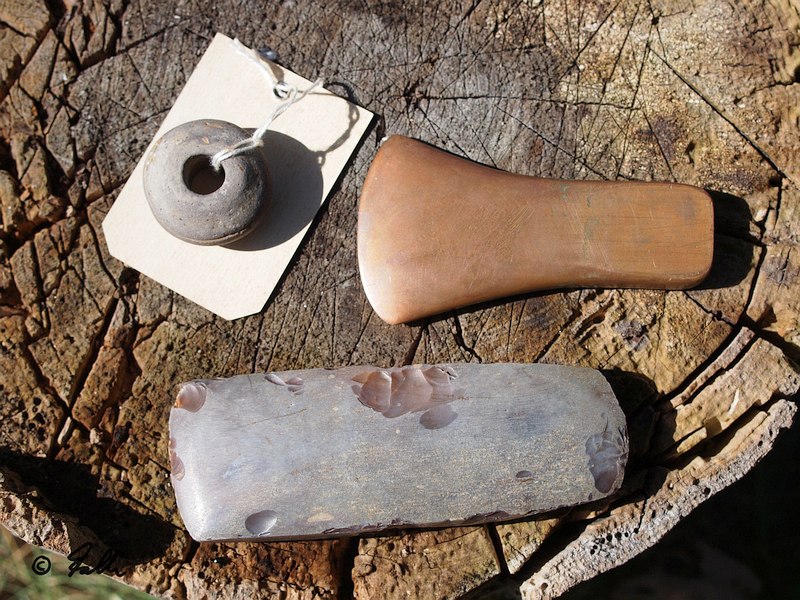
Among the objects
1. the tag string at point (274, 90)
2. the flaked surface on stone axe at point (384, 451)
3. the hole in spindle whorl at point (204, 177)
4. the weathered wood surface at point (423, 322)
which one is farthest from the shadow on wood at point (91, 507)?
the tag string at point (274, 90)

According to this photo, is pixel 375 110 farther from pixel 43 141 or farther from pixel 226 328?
pixel 43 141

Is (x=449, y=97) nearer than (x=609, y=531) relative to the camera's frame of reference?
No

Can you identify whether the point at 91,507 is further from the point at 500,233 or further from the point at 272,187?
the point at 500,233

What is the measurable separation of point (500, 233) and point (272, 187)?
1.64ft

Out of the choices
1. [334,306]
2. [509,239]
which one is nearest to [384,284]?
[334,306]

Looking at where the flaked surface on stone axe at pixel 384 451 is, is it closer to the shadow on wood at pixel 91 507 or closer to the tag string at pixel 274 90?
the shadow on wood at pixel 91 507

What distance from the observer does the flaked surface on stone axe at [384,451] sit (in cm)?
139

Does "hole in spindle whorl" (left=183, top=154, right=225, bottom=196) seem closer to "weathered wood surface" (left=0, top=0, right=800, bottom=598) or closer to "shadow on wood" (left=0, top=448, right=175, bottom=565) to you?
"weathered wood surface" (left=0, top=0, right=800, bottom=598)

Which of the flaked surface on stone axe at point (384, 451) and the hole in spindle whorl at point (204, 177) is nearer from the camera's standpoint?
the flaked surface on stone axe at point (384, 451)

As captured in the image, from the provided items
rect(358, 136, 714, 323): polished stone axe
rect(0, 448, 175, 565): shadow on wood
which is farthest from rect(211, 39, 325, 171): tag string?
rect(0, 448, 175, 565): shadow on wood

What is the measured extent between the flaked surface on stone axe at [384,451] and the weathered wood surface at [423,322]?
4.8 inches

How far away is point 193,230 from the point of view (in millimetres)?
1495

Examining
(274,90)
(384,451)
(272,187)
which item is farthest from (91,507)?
(274,90)

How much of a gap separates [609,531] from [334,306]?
28.3 inches
